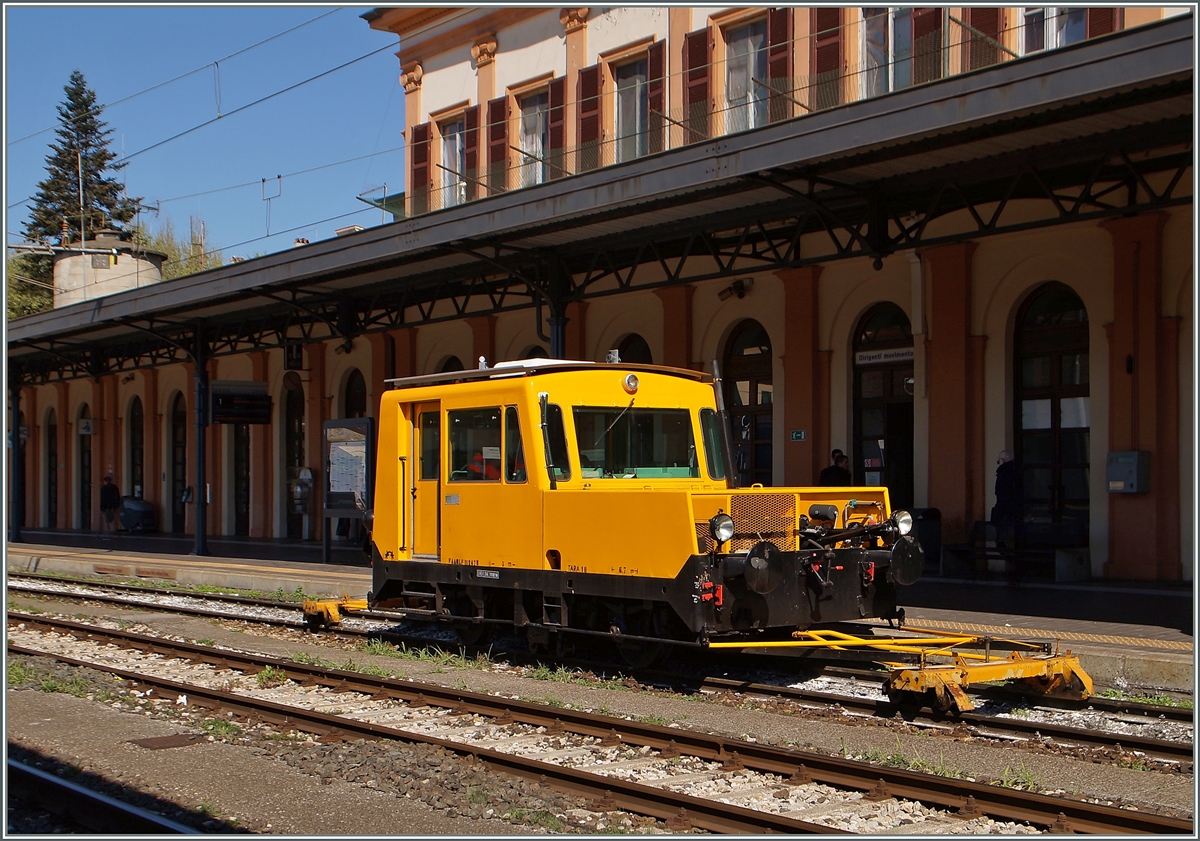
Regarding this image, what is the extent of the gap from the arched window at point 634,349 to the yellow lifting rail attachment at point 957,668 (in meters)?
13.1

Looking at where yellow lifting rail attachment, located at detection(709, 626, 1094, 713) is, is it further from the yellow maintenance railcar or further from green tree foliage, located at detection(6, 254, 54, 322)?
green tree foliage, located at detection(6, 254, 54, 322)

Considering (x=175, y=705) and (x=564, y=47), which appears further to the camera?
(x=564, y=47)

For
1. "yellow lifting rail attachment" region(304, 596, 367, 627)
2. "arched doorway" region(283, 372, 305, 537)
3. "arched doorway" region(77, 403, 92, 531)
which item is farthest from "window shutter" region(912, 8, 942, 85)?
"arched doorway" region(77, 403, 92, 531)

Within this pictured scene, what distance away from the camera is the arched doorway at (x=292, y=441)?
3006cm

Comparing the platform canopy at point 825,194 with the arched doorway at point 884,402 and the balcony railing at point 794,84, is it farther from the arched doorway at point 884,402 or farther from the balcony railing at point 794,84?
the arched doorway at point 884,402

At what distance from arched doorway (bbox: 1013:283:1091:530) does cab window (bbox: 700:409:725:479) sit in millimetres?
7069

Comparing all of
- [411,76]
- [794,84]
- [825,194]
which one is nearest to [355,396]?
[411,76]

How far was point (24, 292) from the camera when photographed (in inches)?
2149

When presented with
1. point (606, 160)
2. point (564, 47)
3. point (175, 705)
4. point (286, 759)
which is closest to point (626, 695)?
point (286, 759)

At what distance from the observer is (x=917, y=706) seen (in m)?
8.03

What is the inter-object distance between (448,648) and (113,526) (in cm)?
2801

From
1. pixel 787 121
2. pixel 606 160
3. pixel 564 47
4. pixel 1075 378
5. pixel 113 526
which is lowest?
pixel 113 526

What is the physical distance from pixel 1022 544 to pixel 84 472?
33.4m

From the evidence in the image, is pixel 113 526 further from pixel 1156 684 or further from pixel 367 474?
pixel 1156 684
